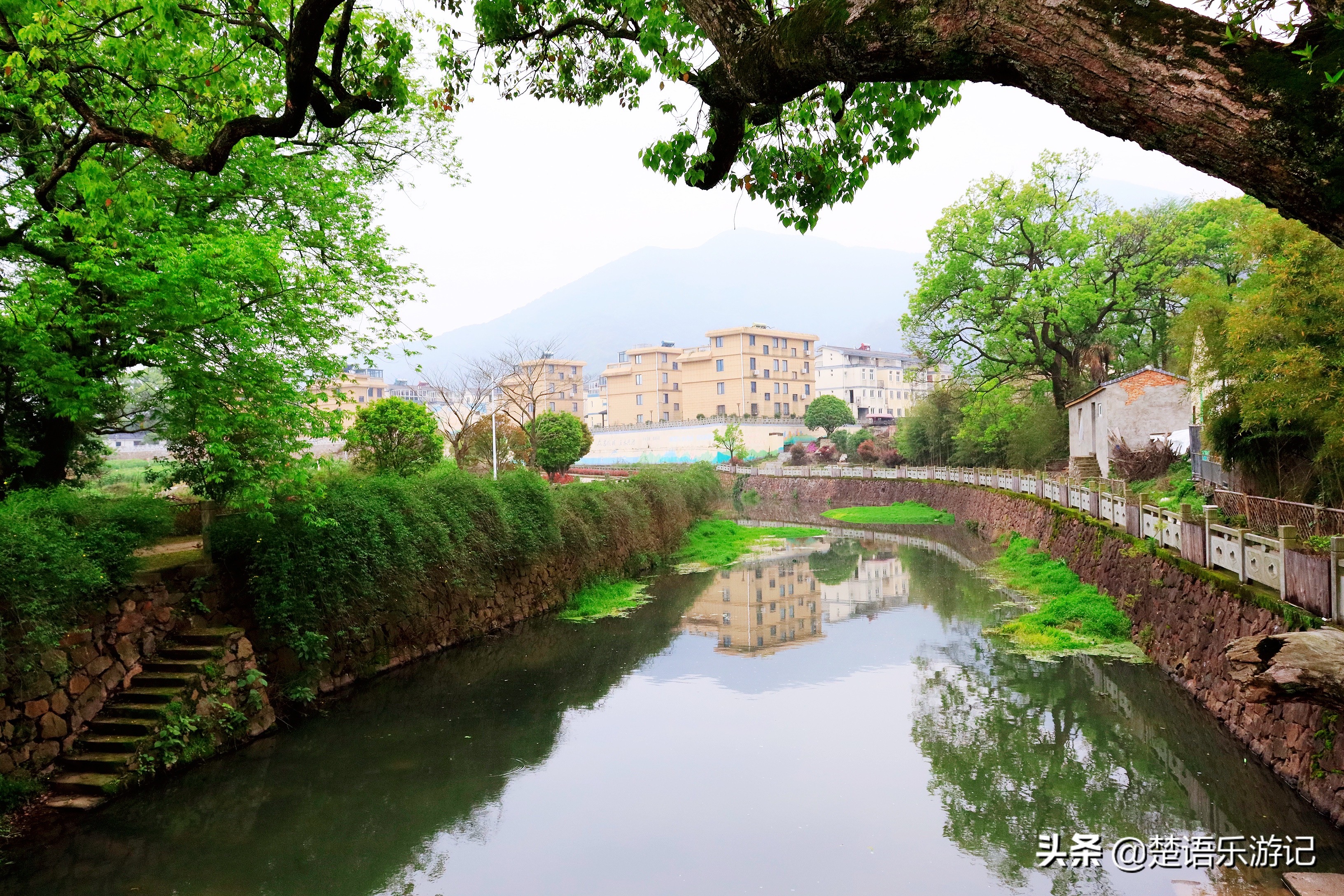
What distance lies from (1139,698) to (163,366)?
11.3 metres

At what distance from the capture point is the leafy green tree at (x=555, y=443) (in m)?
27.0

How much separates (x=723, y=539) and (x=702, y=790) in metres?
19.1

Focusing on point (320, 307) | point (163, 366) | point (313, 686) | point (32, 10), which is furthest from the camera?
point (320, 307)

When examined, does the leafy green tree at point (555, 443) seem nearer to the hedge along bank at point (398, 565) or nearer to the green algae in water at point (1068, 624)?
the hedge along bank at point (398, 565)

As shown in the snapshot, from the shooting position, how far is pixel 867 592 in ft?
59.7

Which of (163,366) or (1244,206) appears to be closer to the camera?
(163,366)

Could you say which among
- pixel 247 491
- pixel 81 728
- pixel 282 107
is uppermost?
pixel 282 107

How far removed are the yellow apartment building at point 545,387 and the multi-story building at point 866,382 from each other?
22089 mm

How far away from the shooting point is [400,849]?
6598 mm

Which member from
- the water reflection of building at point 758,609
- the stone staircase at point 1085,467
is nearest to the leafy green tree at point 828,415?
the stone staircase at point 1085,467

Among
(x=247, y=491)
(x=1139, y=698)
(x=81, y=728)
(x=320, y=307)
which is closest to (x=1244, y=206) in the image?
(x=1139, y=698)

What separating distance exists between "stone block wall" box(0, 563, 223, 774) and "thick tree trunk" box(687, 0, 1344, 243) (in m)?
7.93

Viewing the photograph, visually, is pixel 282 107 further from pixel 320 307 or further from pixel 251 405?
pixel 251 405

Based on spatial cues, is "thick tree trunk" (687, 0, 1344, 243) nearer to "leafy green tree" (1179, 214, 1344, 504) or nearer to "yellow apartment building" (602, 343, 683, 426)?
"leafy green tree" (1179, 214, 1344, 504)
